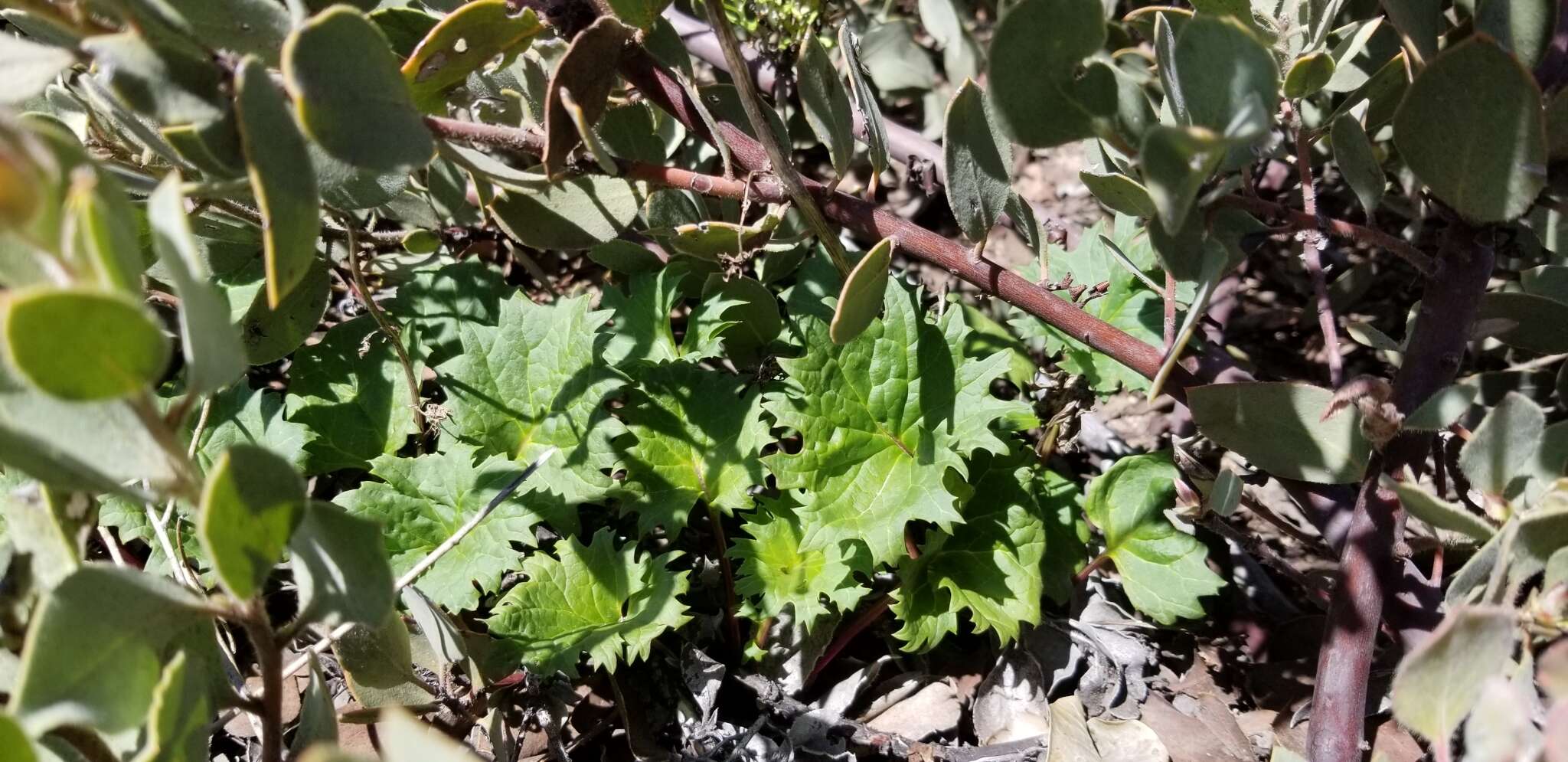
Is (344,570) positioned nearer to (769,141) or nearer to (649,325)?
(769,141)

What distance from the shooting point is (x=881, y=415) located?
165cm

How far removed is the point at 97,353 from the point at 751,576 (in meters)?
1.06

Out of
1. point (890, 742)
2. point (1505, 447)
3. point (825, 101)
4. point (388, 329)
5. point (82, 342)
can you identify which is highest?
point (82, 342)

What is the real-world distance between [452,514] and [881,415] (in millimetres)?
679

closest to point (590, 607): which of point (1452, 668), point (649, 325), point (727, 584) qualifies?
point (727, 584)

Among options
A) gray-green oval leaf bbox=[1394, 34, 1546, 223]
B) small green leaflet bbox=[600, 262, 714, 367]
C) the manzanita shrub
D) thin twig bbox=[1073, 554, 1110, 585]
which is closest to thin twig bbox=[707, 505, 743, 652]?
the manzanita shrub

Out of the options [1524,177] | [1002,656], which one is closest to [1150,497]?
[1002,656]

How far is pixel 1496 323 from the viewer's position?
1.34 m

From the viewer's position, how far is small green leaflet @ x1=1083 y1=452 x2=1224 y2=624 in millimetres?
1558

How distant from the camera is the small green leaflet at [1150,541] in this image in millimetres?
1558

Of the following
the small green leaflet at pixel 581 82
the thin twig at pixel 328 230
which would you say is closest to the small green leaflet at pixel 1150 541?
the small green leaflet at pixel 581 82

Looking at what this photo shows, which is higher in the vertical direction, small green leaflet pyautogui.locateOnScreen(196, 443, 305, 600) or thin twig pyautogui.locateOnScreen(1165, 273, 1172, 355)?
small green leaflet pyautogui.locateOnScreen(196, 443, 305, 600)

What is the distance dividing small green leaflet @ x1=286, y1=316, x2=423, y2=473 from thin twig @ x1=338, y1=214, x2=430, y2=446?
0.01m

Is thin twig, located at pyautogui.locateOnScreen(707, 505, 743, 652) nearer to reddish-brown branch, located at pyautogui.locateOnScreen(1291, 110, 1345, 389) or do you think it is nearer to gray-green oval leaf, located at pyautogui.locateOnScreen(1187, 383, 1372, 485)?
gray-green oval leaf, located at pyautogui.locateOnScreen(1187, 383, 1372, 485)
